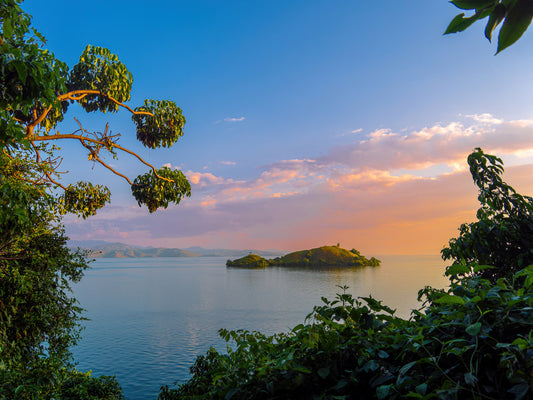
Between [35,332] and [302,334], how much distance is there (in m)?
10.7

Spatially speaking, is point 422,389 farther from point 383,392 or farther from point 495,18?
point 495,18

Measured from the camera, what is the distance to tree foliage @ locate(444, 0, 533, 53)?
0.85m

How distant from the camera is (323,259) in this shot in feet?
383

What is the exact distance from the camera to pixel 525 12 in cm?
85

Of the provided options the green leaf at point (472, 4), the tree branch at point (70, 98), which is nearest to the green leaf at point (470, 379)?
the green leaf at point (472, 4)

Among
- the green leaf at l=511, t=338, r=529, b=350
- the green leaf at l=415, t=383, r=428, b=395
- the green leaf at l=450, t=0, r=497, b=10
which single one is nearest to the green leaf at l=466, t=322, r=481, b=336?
the green leaf at l=511, t=338, r=529, b=350

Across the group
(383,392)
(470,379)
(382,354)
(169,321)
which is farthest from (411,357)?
(169,321)

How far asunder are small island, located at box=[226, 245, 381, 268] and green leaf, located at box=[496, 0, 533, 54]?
119 meters

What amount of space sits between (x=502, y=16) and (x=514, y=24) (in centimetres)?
5

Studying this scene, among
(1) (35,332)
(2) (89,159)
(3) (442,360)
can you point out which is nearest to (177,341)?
(1) (35,332)

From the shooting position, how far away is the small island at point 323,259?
117188 mm

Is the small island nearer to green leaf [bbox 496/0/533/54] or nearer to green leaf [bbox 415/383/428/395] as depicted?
green leaf [bbox 415/383/428/395]

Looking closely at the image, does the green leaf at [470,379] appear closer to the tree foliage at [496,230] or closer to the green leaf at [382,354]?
the green leaf at [382,354]

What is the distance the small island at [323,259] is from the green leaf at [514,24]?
390 feet
